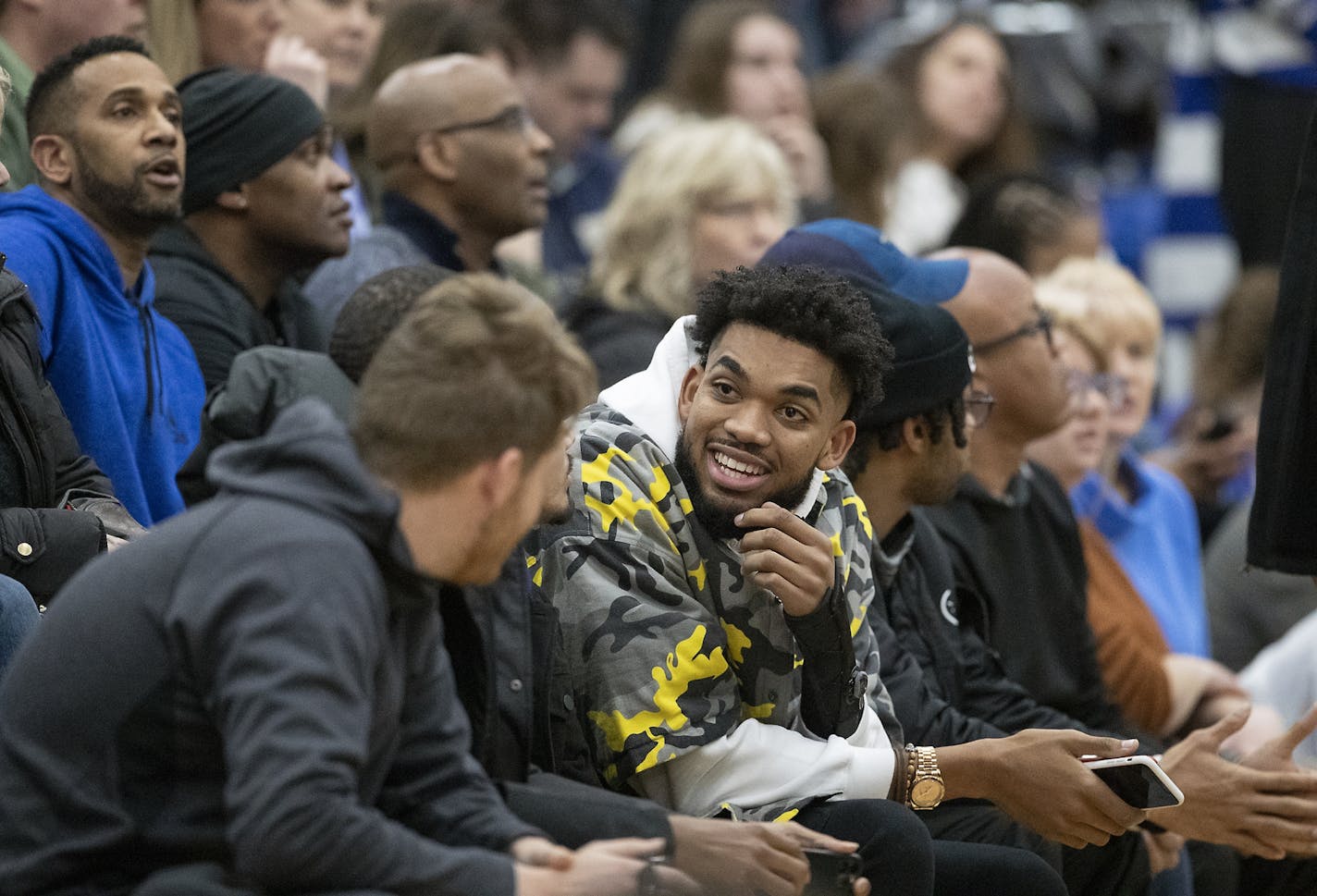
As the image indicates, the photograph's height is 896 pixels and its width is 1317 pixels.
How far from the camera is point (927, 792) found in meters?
3.36

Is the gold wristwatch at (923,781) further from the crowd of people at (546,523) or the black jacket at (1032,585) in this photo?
the black jacket at (1032,585)

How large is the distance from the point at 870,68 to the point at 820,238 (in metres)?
4.30

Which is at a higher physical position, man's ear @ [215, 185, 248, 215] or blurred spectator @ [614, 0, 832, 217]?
blurred spectator @ [614, 0, 832, 217]

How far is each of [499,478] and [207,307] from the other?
2.21 metres

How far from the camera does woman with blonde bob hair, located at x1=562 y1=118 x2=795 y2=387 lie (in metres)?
5.58

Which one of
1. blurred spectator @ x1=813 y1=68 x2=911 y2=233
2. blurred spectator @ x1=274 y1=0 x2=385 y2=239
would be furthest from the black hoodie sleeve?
blurred spectator @ x1=813 y1=68 x2=911 y2=233

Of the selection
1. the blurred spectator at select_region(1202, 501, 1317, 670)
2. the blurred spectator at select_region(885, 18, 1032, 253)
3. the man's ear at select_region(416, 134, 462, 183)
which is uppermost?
the blurred spectator at select_region(885, 18, 1032, 253)

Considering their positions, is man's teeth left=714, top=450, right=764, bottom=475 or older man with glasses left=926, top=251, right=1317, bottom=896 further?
older man with glasses left=926, top=251, right=1317, bottom=896

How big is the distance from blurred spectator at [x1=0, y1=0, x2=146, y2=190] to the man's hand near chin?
275cm

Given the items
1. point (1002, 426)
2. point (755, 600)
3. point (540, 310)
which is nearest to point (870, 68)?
point (1002, 426)

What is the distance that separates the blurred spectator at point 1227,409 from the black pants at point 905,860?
354 centimetres

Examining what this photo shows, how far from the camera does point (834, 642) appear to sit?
316 centimetres

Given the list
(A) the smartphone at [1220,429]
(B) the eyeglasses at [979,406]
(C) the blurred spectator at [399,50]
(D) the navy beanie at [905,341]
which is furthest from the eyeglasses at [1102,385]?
(C) the blurred spectator at [399,50]

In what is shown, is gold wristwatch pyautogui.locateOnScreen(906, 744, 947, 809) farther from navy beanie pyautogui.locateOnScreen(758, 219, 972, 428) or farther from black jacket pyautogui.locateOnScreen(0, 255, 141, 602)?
black jacket pyautogui.locateOnScreen(0, 255, 141, 602)
